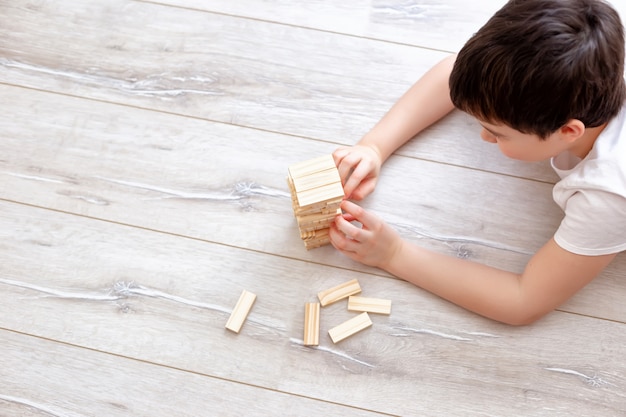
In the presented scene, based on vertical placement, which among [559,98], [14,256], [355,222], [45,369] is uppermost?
[559,98]

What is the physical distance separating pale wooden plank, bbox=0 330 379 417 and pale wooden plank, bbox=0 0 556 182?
0.44 metres

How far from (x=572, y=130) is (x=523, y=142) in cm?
7

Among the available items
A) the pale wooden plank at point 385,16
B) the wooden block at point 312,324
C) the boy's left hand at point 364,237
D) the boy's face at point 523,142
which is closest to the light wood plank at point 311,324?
the wooden block at point 312,324

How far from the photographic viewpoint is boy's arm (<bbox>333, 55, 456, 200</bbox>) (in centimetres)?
105

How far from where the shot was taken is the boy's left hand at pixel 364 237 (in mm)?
979

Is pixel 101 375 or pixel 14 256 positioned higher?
pixel 14 256

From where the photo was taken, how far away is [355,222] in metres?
1.04

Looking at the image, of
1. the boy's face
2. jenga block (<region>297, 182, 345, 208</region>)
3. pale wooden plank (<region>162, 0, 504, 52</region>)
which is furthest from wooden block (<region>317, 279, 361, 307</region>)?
pale wooden plank (<region>162, 0, 504, 52</region>)

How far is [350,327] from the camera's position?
3.34ft

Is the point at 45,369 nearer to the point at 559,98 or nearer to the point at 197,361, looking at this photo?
the point at 197,361

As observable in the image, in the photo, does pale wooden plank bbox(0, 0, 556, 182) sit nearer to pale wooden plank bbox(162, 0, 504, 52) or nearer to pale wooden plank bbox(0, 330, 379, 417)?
pale wooden plank bbox(162, 0, 504, 52)

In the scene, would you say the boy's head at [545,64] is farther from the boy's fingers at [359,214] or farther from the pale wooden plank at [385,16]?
the pale wooden plank at [385,16]

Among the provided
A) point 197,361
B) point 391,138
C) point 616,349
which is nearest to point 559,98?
point 391,138

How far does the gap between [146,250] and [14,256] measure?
8.8 inches
